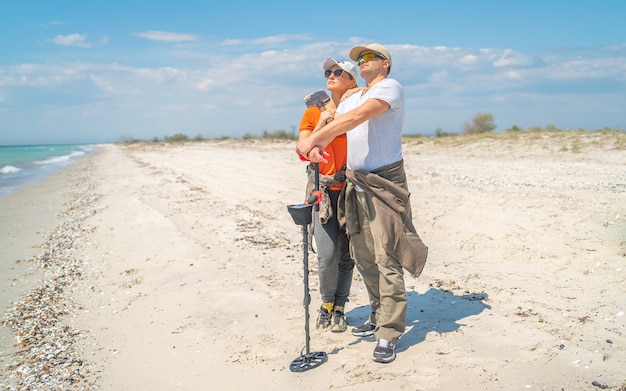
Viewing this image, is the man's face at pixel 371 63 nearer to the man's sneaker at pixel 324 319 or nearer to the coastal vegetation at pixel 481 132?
the man's sneaker at pixel 324 319

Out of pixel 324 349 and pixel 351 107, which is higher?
pixel 351 107

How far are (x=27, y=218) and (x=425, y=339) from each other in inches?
452

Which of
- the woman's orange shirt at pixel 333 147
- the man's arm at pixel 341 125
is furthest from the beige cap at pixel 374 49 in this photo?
the woman's orange shirt at pixel 333 147

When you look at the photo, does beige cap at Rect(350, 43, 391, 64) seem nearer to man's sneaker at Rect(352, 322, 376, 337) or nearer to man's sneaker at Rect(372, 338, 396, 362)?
man's sneaker at Rect(372, 338, 396, 362)

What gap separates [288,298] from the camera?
503 centimetres

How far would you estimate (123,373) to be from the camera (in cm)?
391

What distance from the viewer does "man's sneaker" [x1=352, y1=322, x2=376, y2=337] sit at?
13.4ft

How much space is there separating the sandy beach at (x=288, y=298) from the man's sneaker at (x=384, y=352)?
0.06m

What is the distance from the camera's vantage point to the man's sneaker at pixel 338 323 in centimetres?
420

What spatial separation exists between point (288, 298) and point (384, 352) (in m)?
1.65

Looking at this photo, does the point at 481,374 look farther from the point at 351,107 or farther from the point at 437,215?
the point at 437,215

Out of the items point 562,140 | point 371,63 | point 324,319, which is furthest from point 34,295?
point 562,140

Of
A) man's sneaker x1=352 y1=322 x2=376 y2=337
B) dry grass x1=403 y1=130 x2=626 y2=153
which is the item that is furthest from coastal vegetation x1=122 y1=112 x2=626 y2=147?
man's sneaker x1=352 y1=322 x2=376 y2=337

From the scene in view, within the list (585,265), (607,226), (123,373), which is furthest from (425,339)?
(607,226)
